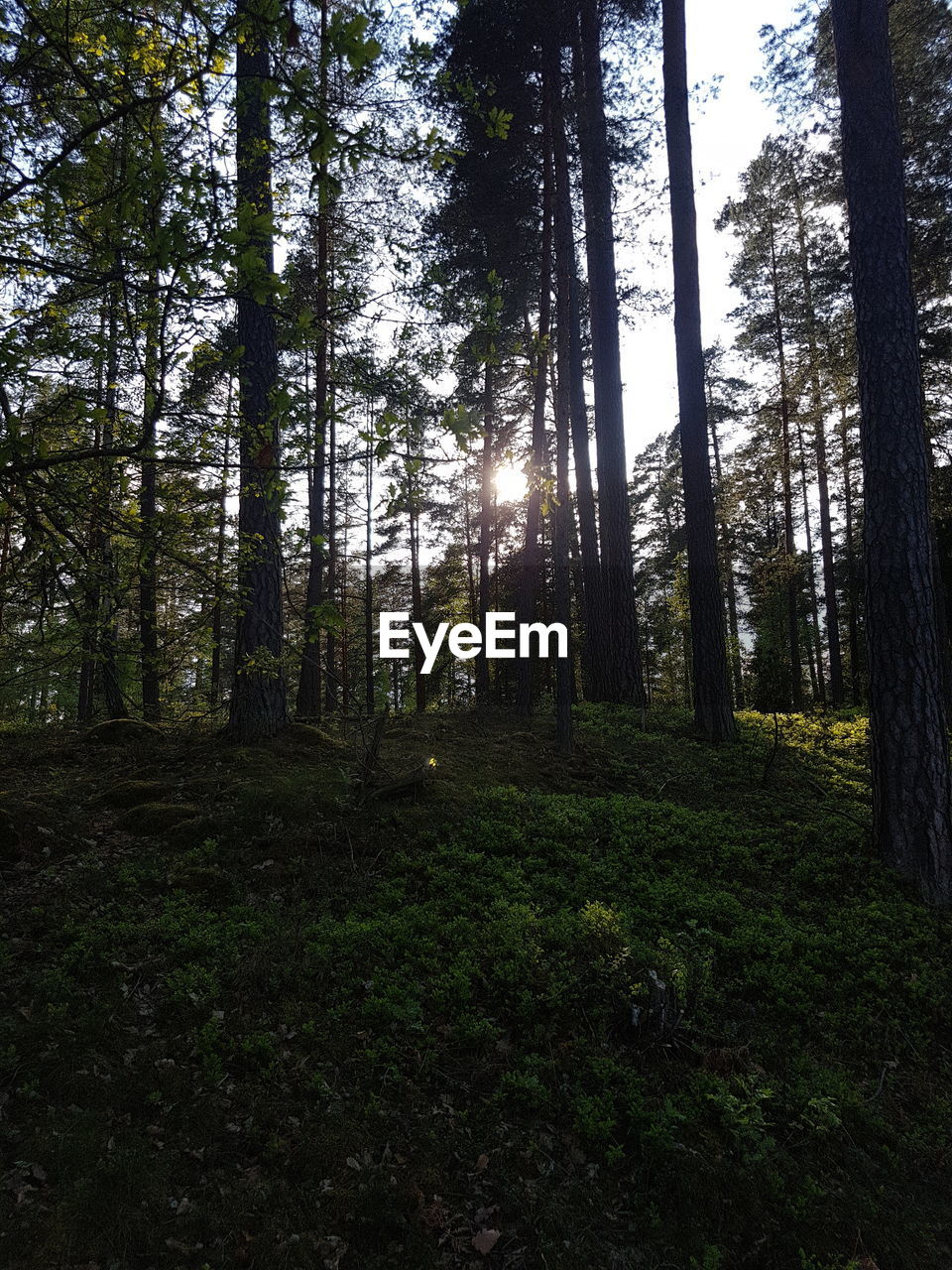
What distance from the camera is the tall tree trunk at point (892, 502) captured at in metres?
5.53

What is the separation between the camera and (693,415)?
10250 mm

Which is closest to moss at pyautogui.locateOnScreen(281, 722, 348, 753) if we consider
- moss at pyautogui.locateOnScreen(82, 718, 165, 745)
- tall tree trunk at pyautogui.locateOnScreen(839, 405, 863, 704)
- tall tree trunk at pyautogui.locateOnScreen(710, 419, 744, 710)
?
moss at pyautogui.locateOnScreen(82, 718, 165, 745)

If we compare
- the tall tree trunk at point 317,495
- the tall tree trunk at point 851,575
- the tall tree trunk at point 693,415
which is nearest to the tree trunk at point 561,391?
the tall tree trunk at point 693,415

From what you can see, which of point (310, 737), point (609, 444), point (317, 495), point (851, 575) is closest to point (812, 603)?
point (851, 575)

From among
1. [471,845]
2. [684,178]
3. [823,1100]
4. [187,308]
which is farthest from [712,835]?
[684,178]

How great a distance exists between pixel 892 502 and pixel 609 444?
7.60 meters

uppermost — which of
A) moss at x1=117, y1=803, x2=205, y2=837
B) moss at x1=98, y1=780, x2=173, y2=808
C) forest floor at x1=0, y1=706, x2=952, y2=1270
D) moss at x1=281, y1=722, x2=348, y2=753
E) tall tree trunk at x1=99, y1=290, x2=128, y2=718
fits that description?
tall tree trunk at x1=99, y1=290, x2=128, y2=718

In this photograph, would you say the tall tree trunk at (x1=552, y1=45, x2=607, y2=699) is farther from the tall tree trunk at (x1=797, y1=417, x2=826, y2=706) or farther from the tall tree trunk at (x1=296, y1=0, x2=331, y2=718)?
the tall tree trunk at (x1=797, y1=417, x2=826, y2=706)

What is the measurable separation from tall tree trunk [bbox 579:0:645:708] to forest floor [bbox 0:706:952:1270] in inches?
236

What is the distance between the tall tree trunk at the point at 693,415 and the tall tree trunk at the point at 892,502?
4.12 meters

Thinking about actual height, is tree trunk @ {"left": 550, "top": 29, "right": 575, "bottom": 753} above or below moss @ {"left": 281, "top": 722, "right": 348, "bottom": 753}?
above

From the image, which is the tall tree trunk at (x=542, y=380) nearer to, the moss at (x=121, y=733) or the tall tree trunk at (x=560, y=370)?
the tall tree trunk at (x=560, y=370)

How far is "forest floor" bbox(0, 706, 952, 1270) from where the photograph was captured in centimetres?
282

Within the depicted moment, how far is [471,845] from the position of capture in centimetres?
586
